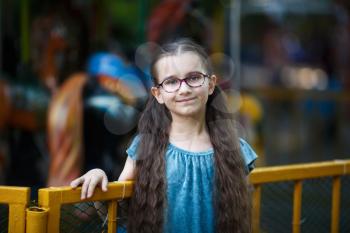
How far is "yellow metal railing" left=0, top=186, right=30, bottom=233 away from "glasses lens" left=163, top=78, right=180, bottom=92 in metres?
0.64

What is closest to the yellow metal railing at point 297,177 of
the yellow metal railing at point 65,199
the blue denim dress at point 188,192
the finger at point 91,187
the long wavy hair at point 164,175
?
the yellow metal railing at point 65,199

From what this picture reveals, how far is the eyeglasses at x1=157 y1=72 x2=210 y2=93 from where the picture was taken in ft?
7.80

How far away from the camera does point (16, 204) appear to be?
2.21 metres

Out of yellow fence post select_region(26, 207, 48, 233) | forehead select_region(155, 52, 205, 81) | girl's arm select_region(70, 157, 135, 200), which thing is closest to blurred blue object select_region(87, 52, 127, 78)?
forehead select_region(155, 52, 205, 81)

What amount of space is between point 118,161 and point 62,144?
64 centimetres

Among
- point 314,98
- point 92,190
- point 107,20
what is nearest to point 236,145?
point 92,190

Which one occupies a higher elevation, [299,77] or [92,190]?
[299,77]

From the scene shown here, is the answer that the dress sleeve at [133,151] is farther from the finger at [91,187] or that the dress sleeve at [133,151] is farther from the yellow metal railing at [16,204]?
the yellow metal railing at [16,204]

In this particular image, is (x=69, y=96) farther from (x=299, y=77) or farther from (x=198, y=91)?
(x=299, y=77)

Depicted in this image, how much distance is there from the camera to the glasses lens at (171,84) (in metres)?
2.38

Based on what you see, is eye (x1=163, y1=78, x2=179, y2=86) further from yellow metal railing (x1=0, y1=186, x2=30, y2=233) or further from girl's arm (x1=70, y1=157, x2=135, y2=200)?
yellow metal railing (x1=0, y1=186, x2=30, y2=233)

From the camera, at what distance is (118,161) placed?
538 cm

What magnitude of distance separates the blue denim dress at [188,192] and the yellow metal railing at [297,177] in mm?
416

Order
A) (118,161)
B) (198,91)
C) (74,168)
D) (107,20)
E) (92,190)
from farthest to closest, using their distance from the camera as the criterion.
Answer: (107,20), (118,161), (74,168), (198,91), (92,190)
